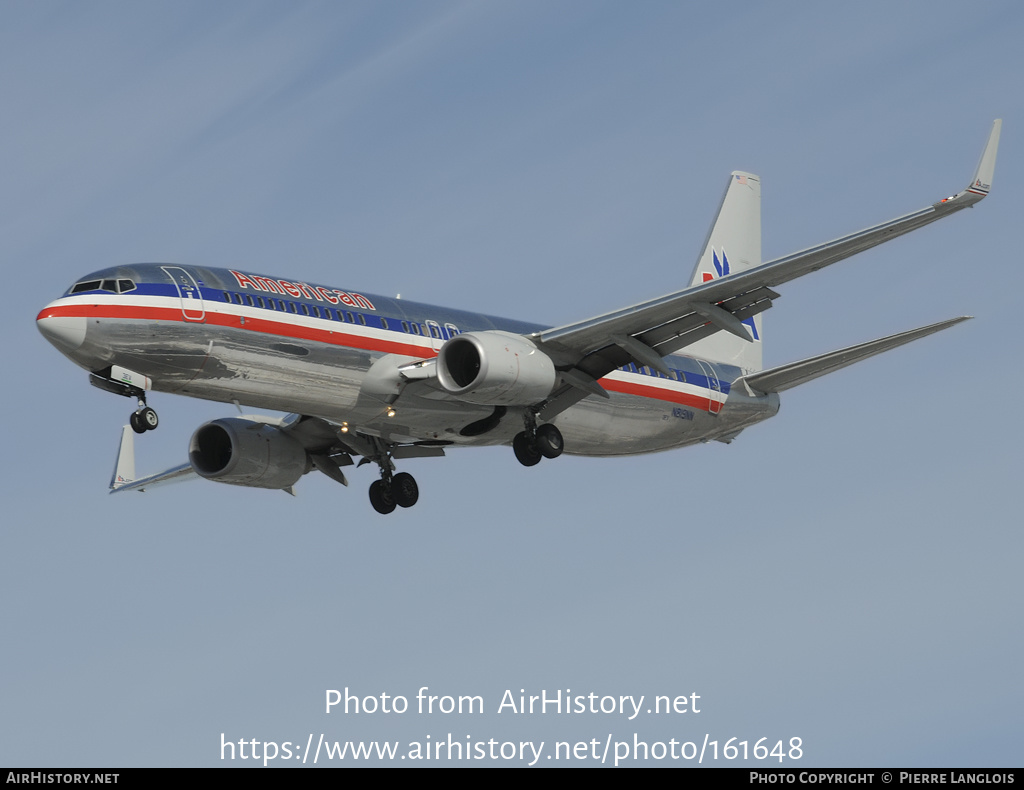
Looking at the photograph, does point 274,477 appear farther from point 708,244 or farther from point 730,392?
point 708,244

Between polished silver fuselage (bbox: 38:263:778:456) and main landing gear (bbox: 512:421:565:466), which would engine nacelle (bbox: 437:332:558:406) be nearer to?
polished silver fuselage (bbox: 38:263:778:456)

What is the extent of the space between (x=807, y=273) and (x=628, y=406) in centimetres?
776

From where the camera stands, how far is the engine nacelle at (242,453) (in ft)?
140

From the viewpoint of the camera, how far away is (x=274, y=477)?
142 ft

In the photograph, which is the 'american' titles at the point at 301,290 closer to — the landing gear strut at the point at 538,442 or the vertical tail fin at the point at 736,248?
the landing gear strut at the point at 538,442

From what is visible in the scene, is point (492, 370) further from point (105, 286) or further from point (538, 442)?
point (105, 286)

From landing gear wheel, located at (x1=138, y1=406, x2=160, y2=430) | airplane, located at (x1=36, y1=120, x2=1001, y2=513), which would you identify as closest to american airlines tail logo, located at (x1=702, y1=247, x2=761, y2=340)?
airplane, located at (x1=36, y1=120, x2=1001, y2=513)

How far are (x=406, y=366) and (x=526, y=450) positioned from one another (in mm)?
4472

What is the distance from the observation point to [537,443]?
4066 centimetres

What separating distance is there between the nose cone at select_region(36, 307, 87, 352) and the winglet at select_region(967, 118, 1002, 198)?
67.0 feet

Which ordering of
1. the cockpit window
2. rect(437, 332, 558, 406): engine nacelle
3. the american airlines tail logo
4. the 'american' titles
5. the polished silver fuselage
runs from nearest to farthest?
1. the polished silver fuselage
2. the cockpit window
3. the 'american' titles
4. rect(437, 332, 558, 406): engine nacelle
5. the american airlines tail logo

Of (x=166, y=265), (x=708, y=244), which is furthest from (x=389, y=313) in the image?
(x=708, y=244)

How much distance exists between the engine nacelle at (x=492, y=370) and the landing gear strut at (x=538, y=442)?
6.94 feet

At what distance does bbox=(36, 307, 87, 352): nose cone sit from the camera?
34062 mm
